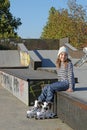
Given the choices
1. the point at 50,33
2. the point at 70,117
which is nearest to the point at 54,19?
the point at 50,33

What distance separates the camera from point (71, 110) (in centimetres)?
722

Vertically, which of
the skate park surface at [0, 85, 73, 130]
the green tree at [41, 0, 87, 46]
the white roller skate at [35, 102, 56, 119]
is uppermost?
the green tree at [41, 0, 87, 46]

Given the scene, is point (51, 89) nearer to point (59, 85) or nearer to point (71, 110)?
point (59, 85)

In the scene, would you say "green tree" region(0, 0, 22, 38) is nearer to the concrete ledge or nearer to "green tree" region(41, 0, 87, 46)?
"green tree" region(41, 0, 87, 46)

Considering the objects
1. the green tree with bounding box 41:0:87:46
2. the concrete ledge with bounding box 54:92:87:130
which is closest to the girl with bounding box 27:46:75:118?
the concrete ledge with bounding box 54:92:87:130

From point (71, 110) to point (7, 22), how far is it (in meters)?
51.6

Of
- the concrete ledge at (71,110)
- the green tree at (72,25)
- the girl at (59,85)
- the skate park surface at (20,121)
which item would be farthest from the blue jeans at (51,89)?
the green tree at (72,25)

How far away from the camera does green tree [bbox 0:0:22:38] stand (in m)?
57.4

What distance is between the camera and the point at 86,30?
176 ft

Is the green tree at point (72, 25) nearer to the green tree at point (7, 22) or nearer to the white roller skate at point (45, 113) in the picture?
the green tree at point (7, 22)

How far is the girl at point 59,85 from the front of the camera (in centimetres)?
820

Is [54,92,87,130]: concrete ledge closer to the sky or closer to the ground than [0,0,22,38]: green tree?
closer to the ground

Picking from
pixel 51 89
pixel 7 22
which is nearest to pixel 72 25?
pixel 7 22

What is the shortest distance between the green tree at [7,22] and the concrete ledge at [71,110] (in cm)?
4882
